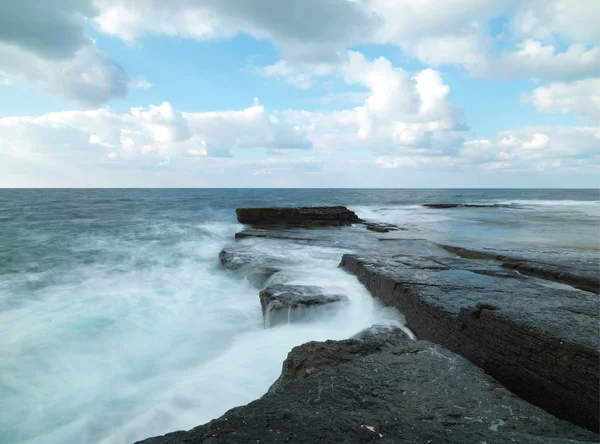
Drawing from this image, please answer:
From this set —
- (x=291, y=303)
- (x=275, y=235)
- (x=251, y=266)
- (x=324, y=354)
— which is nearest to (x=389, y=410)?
(x=324, y=354)

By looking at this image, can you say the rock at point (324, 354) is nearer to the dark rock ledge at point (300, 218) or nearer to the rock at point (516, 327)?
the rock at point (516, 327)

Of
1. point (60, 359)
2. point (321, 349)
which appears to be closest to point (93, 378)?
point (60, 359)

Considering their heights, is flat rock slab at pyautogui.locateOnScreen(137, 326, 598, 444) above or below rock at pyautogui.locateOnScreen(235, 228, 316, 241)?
above

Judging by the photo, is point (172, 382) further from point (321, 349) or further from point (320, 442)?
point (320, 442)

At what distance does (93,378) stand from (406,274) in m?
5.37

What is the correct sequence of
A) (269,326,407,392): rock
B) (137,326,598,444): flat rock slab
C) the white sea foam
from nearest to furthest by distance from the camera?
(137,326,598,444): flat rock slab < (269,326,407,392): rock < the white sea foam

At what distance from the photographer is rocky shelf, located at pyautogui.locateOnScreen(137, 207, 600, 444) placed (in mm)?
2193

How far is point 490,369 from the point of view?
3.56 m

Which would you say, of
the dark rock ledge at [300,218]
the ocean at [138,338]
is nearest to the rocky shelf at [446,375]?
the ocean at [138,338]

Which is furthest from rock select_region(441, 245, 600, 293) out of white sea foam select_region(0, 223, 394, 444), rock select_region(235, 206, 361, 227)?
rock select_region(235, 206, 361, 227)

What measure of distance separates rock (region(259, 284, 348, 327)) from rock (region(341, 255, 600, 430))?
1103mm

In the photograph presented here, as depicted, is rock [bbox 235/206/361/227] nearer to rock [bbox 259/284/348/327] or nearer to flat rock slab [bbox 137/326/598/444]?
rock [bbox 259/284/348/327]

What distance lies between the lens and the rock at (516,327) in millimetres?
2883

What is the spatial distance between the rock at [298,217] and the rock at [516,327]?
1330 centimetres
